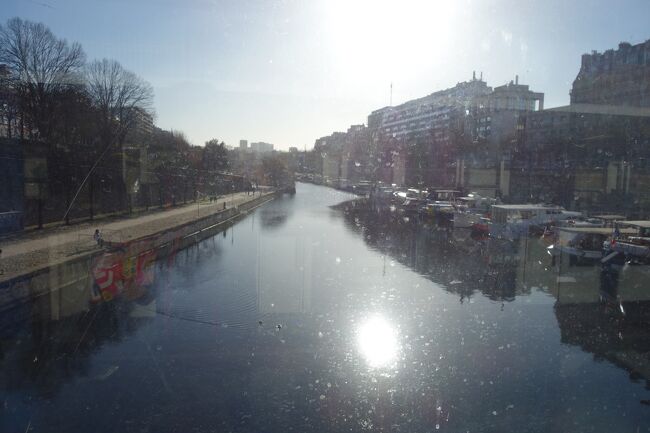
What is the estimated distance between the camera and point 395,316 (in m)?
6.23

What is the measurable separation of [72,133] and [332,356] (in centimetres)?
1472

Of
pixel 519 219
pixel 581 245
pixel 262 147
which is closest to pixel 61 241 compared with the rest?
pixel 581 245

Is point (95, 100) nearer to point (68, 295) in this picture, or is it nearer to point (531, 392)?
point (68, 295)

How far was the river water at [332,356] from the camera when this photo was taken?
3639 mm

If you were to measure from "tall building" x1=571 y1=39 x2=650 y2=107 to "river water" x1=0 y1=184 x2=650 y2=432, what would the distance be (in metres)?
18.8

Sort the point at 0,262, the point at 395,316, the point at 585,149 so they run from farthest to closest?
the point at 585,149
the point at 0,262
the point at 395,316

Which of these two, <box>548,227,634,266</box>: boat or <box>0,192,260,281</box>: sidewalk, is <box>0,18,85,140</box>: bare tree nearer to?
<box>0,192,260,281</box>: sidewalk

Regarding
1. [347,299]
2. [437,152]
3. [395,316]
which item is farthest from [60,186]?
[437,152]

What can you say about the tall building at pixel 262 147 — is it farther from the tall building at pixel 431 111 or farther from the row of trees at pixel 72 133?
the row of trees at pixel 72 133

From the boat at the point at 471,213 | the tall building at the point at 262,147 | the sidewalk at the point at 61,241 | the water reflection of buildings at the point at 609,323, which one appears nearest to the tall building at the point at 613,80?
the boat at the point at 471,213

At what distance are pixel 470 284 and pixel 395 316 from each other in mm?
2311

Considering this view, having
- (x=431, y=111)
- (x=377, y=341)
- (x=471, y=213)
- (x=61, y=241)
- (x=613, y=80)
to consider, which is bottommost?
(x=377, y=341)

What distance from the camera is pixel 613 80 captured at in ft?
80.7

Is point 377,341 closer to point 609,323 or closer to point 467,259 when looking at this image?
point 609,323
